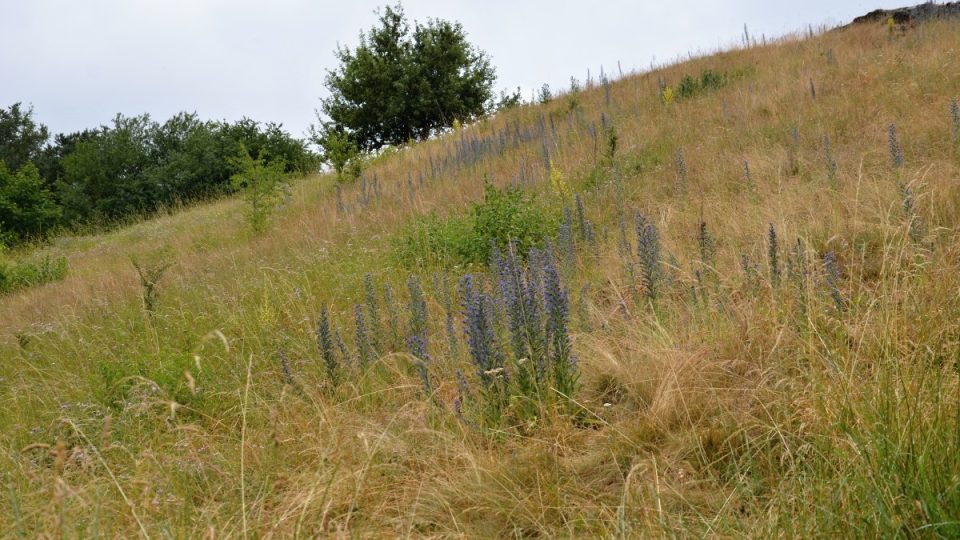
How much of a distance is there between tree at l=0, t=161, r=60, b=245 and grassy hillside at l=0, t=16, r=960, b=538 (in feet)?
47.7

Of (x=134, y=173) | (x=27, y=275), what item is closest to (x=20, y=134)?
(x=134, y=173)

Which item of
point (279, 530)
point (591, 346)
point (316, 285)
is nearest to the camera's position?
point (279, 530)

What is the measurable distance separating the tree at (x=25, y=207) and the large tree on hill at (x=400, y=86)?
9.01 metres

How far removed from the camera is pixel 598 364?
3.26 m

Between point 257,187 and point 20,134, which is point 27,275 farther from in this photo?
point 20,134

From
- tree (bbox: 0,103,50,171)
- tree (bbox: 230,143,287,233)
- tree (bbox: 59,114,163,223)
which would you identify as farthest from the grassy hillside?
tree (bbox: 0,103,50,171)

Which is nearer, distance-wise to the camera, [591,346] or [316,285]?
[591,346]

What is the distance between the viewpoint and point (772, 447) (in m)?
2.42

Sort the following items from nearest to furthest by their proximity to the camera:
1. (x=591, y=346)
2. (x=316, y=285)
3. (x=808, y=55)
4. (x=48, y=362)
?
(x=591, y=346) < (x=48, y=362) < (x=316, y=285) < (x=808, y=55)

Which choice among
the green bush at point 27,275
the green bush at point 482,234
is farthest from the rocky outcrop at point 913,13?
the green bush at point 27,275

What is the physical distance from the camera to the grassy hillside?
2125 millimetres

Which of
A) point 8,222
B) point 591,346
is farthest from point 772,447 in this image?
point 8,222

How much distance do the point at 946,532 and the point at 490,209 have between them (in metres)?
4.74

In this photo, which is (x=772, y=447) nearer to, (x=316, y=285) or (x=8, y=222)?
(x=316, y=285)
